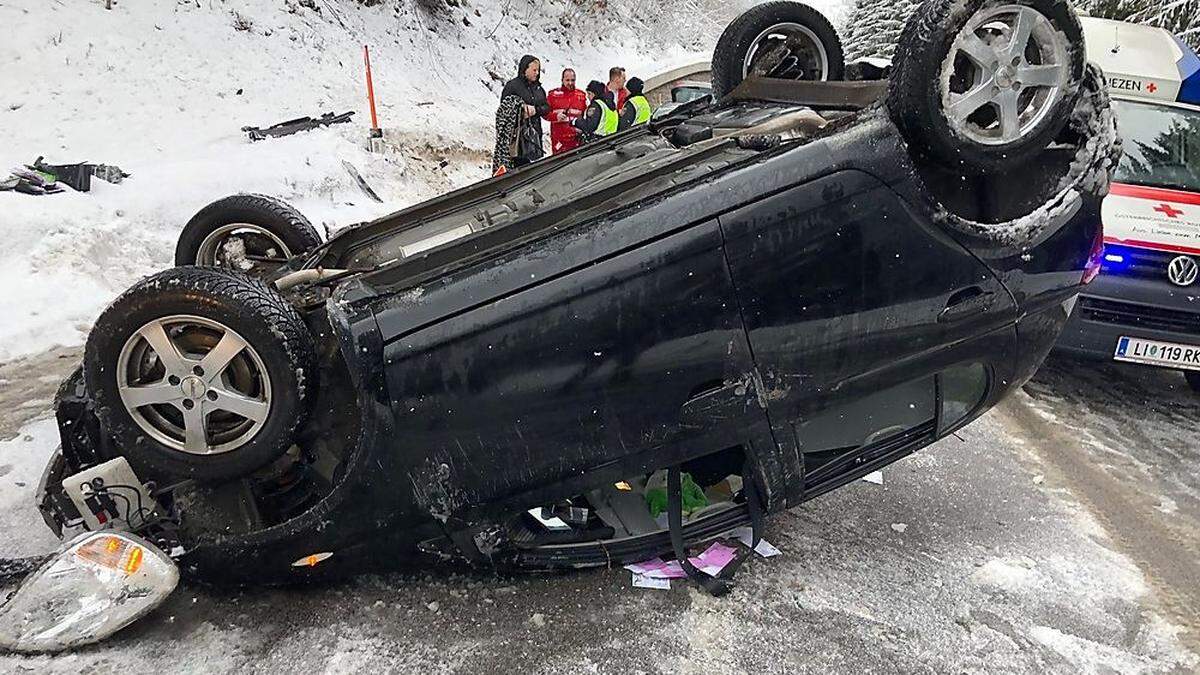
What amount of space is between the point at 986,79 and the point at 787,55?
1.96 m

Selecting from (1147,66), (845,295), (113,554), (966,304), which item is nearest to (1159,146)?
(1147,66)

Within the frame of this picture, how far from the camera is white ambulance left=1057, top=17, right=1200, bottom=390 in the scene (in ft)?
15.5

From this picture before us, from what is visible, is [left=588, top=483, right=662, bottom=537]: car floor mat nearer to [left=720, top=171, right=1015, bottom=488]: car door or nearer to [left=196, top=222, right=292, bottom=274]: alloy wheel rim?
[left=720, top=171, right=1015, bottom=488]: car door

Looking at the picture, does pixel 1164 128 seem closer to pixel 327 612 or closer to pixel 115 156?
pixel 327 612

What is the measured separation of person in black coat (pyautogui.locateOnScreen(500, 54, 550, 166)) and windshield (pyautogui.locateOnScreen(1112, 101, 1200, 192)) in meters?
5.34

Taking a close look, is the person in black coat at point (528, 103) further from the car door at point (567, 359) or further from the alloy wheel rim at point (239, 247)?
the car door at point (567, 359)

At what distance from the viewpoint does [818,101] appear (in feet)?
11.8

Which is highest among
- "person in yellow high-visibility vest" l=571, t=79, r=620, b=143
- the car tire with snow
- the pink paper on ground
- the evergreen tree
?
the evergreen tree

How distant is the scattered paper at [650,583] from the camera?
2.82 m

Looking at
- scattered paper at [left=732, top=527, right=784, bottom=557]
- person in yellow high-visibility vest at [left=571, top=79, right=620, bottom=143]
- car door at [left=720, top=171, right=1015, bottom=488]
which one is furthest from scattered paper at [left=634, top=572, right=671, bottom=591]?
person in yellow high-visibility vest at [left=571, top=79, right=620, bottom=143]

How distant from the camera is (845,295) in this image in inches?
98.7

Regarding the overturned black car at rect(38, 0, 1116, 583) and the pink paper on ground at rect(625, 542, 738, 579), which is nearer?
the overturned black car at rect(38, 0, 1116, 583)

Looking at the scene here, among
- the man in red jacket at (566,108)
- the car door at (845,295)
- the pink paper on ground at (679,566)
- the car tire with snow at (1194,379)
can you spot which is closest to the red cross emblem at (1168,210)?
the car tire with snow at (1194,379)

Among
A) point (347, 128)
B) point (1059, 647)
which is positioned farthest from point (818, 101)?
point (347, 128)
